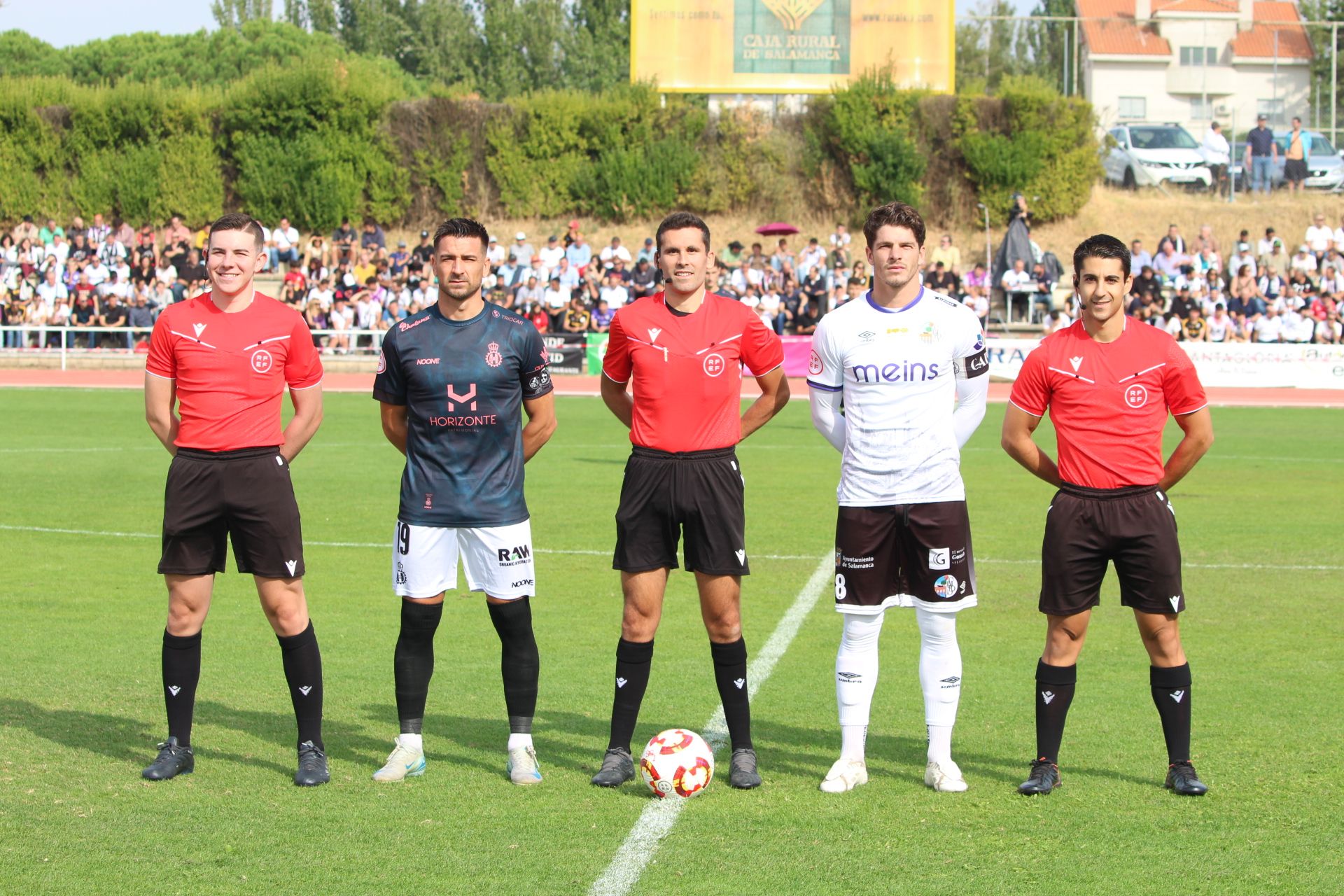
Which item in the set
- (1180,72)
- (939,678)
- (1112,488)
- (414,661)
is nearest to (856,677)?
(939,678)

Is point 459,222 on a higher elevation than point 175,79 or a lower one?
lower

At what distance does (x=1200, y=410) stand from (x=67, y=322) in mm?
30089

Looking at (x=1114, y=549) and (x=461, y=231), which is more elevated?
(x=461, y=231)

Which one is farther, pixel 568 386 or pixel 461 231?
pixel 568 386

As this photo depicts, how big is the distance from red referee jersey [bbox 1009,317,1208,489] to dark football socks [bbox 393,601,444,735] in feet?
8.48

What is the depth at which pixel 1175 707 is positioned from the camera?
579 cm

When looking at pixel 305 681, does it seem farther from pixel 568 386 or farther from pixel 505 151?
pixel 505 151

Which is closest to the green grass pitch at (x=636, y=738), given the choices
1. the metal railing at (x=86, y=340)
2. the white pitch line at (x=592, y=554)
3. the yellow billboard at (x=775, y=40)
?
the white pitch line at (x=592, y=554)

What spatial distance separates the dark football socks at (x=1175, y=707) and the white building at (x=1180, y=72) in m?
61.4

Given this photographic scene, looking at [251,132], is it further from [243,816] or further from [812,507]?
[243,816]

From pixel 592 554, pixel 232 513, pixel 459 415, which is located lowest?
pixel 592 554

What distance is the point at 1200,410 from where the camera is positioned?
5871 millimetres

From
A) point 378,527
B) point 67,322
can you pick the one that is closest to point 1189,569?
point 378,527

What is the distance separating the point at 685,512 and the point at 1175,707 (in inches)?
83.2
